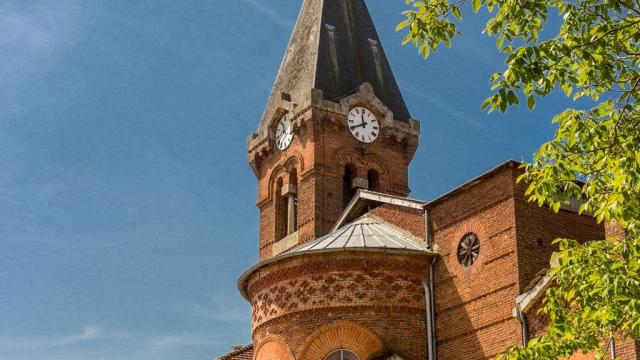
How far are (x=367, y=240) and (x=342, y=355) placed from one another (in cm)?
340

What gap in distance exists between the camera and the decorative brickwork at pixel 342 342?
2497 cm

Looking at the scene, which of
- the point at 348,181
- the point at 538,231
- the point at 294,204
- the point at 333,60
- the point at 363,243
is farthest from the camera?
the point at 333,60

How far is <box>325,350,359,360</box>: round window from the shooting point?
25094mm

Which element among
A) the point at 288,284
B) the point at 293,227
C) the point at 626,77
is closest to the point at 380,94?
the point at 293,227

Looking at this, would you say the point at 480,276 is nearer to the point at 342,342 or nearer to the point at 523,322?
the point at 523,322

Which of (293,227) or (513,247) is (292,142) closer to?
(293,227)

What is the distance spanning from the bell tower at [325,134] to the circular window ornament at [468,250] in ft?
38.9

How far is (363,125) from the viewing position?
39062 mm

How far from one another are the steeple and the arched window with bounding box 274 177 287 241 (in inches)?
111

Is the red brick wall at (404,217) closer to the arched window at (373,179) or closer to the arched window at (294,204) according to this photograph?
the arched window at (373,179)

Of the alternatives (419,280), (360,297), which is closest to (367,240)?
(419,280)

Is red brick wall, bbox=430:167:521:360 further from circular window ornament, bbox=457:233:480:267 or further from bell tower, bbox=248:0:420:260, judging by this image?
bell tower, bbox=248:0:420:260

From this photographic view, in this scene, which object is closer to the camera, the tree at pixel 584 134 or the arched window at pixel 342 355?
the tree at pixel 584 134

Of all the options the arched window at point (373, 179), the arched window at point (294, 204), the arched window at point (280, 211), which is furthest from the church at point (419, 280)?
the arched window at point (280, 211)
